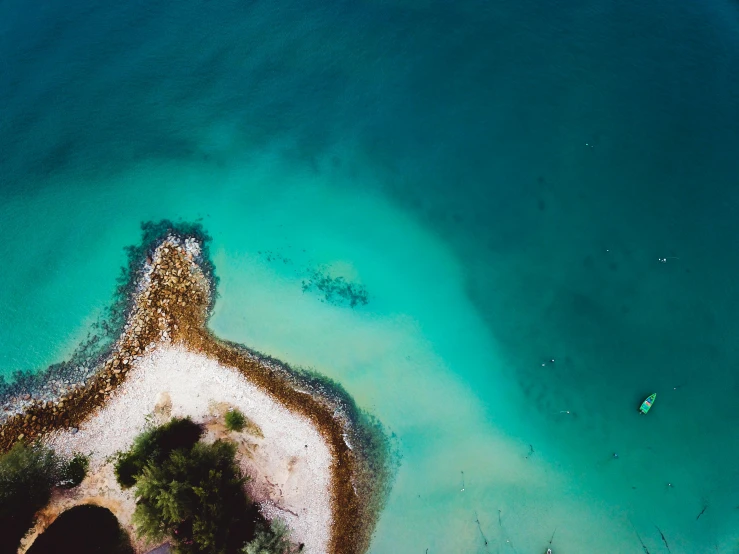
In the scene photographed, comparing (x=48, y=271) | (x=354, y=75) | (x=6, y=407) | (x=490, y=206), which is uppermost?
(x=354, y=75)

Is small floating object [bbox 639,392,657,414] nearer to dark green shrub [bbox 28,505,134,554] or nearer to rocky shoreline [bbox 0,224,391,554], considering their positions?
rocky shoreline [bbox 0,224,391,554]

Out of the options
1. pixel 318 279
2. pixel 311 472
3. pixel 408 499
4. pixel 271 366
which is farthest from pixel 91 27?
pixel 408 499

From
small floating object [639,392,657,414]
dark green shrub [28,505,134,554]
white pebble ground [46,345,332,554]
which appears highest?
small floating object [639,392,657,414]

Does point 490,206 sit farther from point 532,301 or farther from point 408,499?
point 408,499

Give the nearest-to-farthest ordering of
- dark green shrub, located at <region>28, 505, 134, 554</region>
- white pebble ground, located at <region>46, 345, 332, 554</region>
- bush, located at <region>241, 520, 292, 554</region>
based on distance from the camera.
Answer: bush, located at <region>241, 520, 292, 554</region>
dark green shrub, located at <region>28, 505, 134, 554</region>
white pebble ground, located at <region>46, 345, 332, 554</region>

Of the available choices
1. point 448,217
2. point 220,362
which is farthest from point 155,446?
point 448,217

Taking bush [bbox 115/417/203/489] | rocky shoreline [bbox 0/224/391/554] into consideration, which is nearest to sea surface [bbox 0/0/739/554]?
rocky shoreline [bbox 0/224/391/554]
